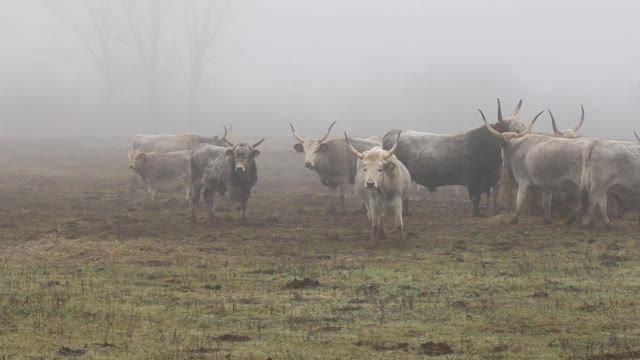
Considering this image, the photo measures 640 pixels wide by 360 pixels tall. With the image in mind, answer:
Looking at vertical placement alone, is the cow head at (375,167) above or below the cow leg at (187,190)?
above

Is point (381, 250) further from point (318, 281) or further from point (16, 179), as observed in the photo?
point (16, 179)

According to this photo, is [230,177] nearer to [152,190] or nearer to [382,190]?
[382,190]

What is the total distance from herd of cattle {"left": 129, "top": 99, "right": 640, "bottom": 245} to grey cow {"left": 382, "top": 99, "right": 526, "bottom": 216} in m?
0.02

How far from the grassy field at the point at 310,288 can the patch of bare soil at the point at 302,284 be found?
0.12 feet

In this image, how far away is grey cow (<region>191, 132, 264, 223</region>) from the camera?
16125 mm

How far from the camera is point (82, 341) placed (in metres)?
7.59

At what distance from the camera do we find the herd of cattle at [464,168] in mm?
13188

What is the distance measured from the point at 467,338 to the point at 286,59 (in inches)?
3346

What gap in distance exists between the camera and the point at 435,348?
7.29 metres

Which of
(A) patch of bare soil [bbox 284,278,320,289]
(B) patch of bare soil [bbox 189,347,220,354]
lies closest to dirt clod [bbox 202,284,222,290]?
(A) patch of bare soil [bbox 284,278,320,289]

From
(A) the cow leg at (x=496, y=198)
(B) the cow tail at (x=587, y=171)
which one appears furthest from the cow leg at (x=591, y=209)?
(A) the cow leg at (x=496, y=198)

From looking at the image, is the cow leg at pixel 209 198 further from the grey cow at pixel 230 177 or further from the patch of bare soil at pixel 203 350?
the patch of bare soil at pixel 203 350

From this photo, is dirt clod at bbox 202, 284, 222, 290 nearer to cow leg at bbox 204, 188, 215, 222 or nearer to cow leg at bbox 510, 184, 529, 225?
cow leg at bbox 204, 188, 215, 222

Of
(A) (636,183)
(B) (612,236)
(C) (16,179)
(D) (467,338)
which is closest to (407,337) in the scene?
(D) (467,338)
